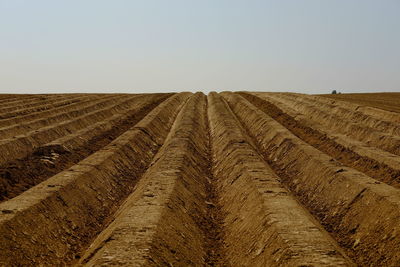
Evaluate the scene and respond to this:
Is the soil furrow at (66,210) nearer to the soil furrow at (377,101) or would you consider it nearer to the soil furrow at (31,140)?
the soil furrow at (31,140)

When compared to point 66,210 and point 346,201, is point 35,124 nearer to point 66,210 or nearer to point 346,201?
point 66,210

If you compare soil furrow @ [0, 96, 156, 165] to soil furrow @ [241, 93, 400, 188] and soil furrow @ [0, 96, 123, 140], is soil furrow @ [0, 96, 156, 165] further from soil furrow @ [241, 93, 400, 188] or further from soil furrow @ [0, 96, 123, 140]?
soil furrow @ [241, 93, 400, 188]

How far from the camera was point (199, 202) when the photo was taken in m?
9.71

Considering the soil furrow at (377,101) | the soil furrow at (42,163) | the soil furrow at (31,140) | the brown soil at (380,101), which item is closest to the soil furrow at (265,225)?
the soil furrow at (42,163)

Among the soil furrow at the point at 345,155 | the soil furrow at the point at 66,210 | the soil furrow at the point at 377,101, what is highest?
the soil furrow at the point at 377,101

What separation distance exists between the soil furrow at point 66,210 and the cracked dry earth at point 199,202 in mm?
28

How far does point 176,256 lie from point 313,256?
6.47ft

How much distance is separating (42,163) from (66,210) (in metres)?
4.23

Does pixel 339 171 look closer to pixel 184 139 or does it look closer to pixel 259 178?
pixel 259 178

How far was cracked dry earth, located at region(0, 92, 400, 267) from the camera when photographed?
6.70m

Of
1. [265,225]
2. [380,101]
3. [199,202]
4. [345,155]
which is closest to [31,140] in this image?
[199,202]

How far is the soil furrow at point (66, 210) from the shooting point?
6.97 meters

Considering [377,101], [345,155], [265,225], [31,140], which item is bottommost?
[31,140]

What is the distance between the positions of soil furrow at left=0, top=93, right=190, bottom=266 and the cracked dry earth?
3cm
